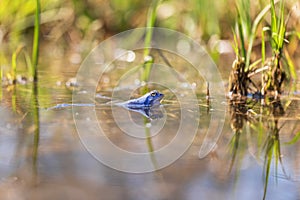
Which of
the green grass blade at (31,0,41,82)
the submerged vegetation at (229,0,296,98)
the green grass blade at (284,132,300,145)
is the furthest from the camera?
the green grass blade at (31,0,41,82)

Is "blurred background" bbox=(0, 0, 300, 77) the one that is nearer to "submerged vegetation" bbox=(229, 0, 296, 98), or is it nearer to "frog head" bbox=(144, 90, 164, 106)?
"submerged vegetation" bbox=(229, 0, 296, 98)

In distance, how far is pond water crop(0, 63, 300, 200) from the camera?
1.24 m

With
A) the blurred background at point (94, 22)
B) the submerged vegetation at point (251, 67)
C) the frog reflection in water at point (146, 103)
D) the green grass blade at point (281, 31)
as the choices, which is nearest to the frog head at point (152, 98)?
the frog reflection in water at point (146, 103)

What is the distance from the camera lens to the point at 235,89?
2.56 metres

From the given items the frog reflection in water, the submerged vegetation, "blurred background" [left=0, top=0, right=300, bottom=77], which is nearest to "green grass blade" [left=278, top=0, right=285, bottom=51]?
the submerged vegetation

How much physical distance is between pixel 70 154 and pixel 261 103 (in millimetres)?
1159

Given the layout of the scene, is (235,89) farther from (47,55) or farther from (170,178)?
(47,55)

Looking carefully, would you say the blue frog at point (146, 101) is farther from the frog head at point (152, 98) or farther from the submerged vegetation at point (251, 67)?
the submerged vegetation at point (251, 67)

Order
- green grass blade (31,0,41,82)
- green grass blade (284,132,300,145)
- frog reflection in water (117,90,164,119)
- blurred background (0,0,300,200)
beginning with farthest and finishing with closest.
Answer: green grass blade (31,0,41,82) < frog reflection in water (117,90,164,119) < green grass blade (284,132,300,145) < blurred background (0,0,300,200)

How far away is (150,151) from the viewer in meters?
1.61

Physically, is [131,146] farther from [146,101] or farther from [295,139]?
[146,101]

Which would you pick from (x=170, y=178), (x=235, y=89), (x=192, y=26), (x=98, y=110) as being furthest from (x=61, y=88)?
(x=192, y=26)

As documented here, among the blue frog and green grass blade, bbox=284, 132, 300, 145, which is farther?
the blue frog

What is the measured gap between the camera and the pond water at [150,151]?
1.24m
